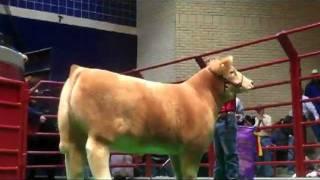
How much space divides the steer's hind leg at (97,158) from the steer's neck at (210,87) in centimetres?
83

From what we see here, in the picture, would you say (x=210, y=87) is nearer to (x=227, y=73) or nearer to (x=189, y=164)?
(x=227, y=73)

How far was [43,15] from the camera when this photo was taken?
14.5 m

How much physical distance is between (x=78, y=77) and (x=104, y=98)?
21cm

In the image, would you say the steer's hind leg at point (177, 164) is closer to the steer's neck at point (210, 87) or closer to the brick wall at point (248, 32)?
the steer's neck at point (210, 87)

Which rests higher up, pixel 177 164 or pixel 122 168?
pixel 177 164

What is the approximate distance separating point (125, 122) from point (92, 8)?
39.0 ft

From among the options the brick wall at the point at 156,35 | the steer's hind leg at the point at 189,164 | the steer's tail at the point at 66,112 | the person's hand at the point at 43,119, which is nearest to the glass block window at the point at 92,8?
the brick wall at the point at 156,35

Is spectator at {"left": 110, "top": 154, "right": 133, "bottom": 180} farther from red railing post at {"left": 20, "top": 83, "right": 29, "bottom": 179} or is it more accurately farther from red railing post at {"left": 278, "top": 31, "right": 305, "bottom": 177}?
red railing post at {"left": 278, "top": 31, "right": 305, "bottom": 177}

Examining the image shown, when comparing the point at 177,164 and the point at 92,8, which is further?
the point at 92,8

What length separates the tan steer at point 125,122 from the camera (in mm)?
3545

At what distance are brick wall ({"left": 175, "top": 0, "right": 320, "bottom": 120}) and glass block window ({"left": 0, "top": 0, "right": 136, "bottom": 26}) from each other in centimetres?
166

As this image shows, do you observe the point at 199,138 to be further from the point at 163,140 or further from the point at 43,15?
the point at 43,15

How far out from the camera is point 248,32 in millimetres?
15180

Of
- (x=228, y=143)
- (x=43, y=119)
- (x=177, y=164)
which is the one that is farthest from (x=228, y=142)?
(x=43, y=119)
